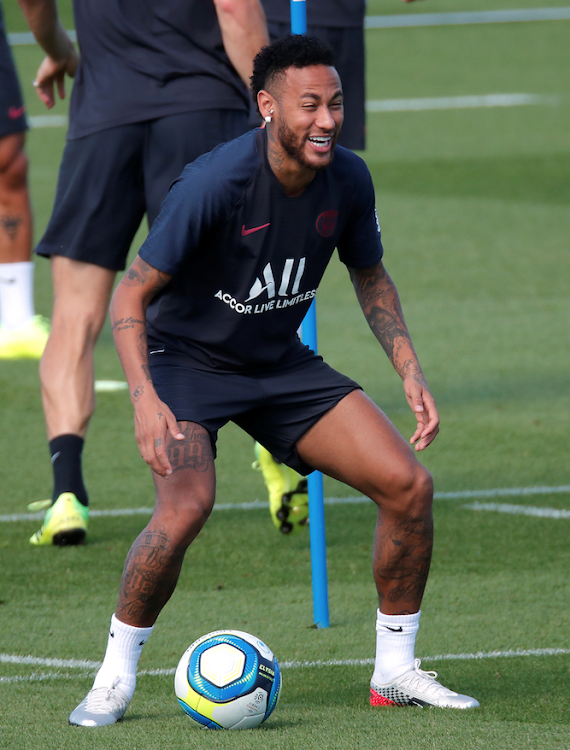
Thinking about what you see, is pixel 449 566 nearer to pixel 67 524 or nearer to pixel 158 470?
pixel 67 524

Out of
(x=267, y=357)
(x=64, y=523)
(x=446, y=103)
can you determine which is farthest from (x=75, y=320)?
(x=446, y=103)

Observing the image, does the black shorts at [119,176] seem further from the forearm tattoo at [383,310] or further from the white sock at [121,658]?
the white sock at [121,658]

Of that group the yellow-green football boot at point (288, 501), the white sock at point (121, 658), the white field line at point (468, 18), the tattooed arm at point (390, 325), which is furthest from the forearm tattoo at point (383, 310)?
the white field line at point (468, 18)

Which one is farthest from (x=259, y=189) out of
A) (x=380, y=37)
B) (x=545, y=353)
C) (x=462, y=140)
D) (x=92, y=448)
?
(x=380, y=37)

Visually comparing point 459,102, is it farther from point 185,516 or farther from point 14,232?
point 185,516

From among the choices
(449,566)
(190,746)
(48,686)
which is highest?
(190,746)

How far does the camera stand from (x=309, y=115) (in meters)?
3.76

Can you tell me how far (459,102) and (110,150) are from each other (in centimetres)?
2024

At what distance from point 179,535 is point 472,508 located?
273 centimetres

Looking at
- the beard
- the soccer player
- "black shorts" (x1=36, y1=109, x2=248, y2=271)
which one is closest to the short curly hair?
the soccer player

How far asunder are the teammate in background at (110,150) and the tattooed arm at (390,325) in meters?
1.46

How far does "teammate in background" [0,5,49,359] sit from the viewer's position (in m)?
7.81

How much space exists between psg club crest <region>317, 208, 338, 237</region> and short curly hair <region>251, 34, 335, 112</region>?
1.37 feet

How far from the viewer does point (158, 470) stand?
11.6 ft
